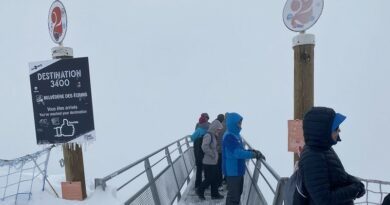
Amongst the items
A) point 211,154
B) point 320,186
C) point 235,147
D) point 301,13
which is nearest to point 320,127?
point 320,186

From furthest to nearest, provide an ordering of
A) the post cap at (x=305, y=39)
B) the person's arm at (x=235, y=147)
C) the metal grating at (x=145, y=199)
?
the person's arm at (x=235, y=147), the post cap at (x=305, y=39), the metal grating at (x=145, y=199)

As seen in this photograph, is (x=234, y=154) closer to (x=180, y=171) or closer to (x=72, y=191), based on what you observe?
(x=72, y=191)

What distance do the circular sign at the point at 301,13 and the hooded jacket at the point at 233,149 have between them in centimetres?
143

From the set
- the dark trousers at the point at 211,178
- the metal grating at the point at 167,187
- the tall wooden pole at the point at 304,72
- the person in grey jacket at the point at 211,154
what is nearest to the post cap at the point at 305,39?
the tall wooden pole at the point at 304,72

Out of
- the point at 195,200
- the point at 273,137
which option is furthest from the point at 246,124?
the point at 195,200

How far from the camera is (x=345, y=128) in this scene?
345 feet

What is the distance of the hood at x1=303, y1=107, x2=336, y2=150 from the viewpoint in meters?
2.04

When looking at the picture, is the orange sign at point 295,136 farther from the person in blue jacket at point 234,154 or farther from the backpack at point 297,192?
the backpack at point 297,192

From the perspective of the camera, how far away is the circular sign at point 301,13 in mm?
3662

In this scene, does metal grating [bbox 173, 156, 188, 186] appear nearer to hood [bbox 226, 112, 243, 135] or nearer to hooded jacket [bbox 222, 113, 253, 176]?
hooded jacket [bbox 222, 113, 253, 176]

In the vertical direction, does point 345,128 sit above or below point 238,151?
below

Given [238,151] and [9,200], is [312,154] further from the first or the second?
[9,200]

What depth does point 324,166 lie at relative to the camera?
2.01m

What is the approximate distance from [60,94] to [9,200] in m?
2.67
